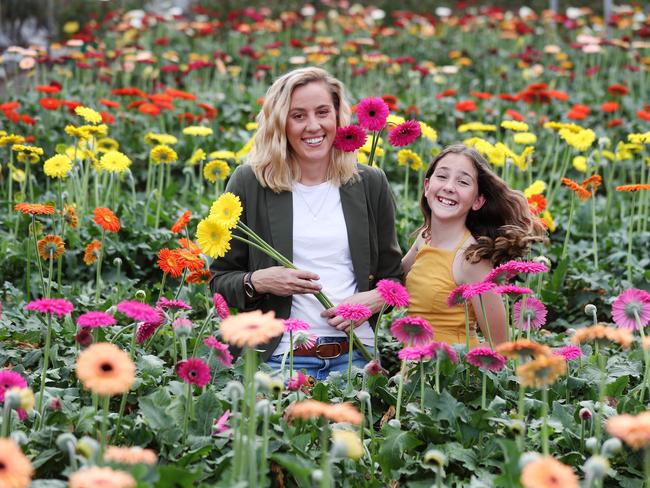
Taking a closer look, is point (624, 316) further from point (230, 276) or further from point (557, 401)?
point (230, 276)

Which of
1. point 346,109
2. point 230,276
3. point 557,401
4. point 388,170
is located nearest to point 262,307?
point 230,276

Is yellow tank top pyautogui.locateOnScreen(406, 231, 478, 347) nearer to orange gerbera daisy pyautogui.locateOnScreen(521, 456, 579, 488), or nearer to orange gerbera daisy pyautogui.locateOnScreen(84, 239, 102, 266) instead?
orange gerbera daisy pyautogui.locateOnScreen(84, 239, 102, 266)

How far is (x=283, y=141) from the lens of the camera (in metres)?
3.63

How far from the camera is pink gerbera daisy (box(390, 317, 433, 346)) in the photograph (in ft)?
8.87

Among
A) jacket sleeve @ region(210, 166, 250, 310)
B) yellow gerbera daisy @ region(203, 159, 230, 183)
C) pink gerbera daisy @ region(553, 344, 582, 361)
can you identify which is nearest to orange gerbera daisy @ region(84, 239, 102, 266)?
jacket sleeve @ region(210, 166, 250, 310)

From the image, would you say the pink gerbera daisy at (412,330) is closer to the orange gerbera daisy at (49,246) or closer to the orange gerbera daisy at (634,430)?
the orange gerbera daisy at (634,430)

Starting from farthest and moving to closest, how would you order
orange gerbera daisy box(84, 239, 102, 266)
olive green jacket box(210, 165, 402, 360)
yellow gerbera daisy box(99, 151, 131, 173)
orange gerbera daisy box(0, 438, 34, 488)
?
yellow gerbera daisy box(99, 151, 131, 173) → orange gerbera daisy box(84, 239, 102, 266) → olive green jacket box(210, 165, 402, 360) → orange gerbera daisy box(0, 438, 34, 488)

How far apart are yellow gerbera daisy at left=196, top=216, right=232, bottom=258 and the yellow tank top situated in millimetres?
957

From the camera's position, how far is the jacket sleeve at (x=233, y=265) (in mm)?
3582

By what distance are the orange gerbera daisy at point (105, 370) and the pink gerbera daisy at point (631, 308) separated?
1.53 metres

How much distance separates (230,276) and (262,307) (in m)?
0.17

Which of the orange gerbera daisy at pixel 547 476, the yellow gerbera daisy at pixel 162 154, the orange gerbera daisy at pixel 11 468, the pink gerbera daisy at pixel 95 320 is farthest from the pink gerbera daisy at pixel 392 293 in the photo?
the yellow gerbera daisy at pixel 162 154

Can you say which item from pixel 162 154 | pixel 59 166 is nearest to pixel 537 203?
pixel 162 154

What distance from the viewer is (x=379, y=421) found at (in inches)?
124
